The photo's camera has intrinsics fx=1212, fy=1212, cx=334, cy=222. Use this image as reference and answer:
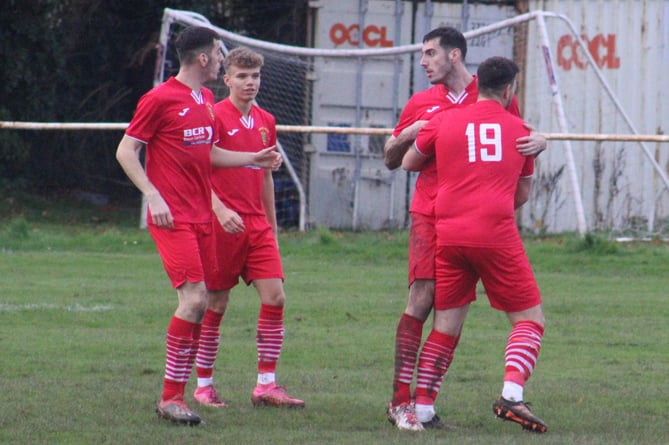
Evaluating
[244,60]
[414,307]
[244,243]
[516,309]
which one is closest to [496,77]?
[516,309]

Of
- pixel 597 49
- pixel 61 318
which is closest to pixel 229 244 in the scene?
pixel 61 318

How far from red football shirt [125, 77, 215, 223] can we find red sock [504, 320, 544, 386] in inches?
71.9

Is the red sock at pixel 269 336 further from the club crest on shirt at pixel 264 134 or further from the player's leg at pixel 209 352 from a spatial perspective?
the club crest on shirt at pixel 264 134

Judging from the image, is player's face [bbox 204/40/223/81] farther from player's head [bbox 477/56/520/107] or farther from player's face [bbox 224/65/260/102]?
player's head [bbox 477/56/520/107]

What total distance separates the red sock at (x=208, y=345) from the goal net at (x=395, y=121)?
10.3m

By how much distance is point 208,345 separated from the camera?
731cm

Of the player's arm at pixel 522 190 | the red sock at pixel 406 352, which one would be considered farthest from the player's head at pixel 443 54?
the red sock at pixel 406 352

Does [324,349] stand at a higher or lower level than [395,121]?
lower

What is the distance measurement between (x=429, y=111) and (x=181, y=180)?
1.41 meters

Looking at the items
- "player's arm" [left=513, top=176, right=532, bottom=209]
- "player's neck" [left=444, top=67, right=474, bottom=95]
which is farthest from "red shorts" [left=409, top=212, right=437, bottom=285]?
"player's neck" [left=444, top=67, right=474, bottom=95]

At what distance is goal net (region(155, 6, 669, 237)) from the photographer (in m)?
18.0

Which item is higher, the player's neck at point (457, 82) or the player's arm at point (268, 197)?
the player's neck at point (457, 82)

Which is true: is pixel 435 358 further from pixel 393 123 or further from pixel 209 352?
pixel 393 123

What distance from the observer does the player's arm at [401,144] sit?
257 inches
